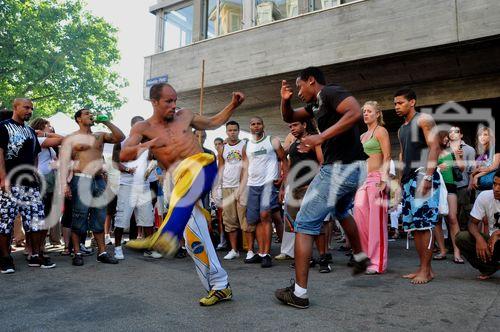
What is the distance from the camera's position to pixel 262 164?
576 cm

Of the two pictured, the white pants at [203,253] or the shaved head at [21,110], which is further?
the shaved head at [21,110]

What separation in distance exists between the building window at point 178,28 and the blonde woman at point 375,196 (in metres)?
12.3

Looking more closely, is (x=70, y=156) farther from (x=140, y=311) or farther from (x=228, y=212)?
(x=140, y=311)

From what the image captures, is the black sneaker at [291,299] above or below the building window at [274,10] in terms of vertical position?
below

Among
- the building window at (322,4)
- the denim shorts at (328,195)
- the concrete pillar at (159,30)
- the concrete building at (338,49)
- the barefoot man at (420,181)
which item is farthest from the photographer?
the concrete pillar at (159,30)

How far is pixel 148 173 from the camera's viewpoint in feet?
20.4

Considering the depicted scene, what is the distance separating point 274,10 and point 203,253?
38.2ft

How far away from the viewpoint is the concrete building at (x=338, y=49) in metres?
10.2

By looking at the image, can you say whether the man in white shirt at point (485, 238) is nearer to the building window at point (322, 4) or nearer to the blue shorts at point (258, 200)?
the blue shorts at point (258, 200)

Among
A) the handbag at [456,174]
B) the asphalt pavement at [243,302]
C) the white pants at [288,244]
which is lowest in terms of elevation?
the asphalt pavement at [243,302]

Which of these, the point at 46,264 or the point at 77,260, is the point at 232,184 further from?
the point at 46,264

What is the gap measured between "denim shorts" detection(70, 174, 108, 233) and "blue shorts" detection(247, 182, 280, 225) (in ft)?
6.59

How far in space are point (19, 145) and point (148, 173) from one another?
1.82 meters

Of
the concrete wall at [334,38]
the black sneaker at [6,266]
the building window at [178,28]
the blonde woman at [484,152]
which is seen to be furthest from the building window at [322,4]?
the black sneaker at [6,266]
